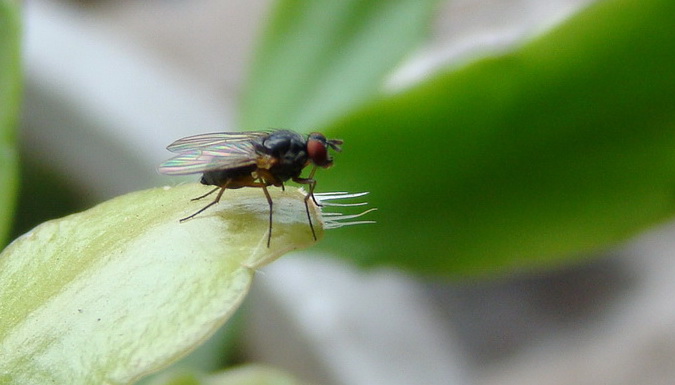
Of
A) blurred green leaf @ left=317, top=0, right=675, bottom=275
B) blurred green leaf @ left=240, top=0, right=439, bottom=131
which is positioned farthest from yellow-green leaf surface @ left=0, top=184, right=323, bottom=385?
blurred green leaf @ left=240, top=0, right=439, bottom=131

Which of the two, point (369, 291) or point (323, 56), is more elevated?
point (323, 56)

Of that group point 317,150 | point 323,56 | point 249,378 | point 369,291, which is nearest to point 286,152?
point 317,150

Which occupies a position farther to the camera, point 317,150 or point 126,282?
point 317,150

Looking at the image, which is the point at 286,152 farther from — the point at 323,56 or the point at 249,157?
the point at 323,56

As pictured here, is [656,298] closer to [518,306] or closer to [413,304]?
[518,306]

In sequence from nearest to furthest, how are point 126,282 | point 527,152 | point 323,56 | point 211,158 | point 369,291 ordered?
point 126,282 → point 211,158 → point 527,152 → point 323,56 → point 369,291

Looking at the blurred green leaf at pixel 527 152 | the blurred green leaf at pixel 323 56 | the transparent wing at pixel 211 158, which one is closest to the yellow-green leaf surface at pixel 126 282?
the transparent wing at pixel 211 158
